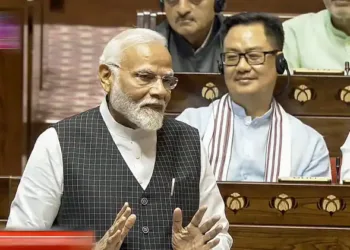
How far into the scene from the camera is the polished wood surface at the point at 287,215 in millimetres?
1572

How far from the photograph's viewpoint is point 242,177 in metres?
1.72

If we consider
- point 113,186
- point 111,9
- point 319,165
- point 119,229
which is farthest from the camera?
point 111,9

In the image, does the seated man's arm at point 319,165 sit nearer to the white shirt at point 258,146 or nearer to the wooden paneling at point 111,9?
the white shirt at point 258,146

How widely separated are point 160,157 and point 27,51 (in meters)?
1.05

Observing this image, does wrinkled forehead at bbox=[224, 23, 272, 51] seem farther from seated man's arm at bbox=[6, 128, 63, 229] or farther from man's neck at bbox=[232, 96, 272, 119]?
seated man's arm at bbox=[6, 128, 63, 229]

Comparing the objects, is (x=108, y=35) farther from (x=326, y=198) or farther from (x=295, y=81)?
(x=326, y=198)

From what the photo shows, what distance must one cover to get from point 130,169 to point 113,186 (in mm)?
37

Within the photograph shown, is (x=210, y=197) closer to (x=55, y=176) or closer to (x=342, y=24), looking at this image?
(x=55, y=176)

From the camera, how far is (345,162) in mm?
1722

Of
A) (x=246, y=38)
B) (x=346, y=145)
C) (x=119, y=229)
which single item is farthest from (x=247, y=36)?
(x=119, y=229)

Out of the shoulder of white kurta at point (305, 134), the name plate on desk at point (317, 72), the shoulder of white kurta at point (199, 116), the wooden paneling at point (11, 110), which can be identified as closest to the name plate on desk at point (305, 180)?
the shoulder of white kurta at point (305, 134)

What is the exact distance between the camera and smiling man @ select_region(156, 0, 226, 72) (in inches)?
80.6

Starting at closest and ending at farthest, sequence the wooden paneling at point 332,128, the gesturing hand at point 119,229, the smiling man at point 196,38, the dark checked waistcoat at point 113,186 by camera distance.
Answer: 1. the gesturing hand at point 119,229
2. the dark checked waistcoat at point 113,186
3. the wooden paneling at point 332,128
4. the smiling man at point 196,38

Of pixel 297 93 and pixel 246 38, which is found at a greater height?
pixel 246 38
